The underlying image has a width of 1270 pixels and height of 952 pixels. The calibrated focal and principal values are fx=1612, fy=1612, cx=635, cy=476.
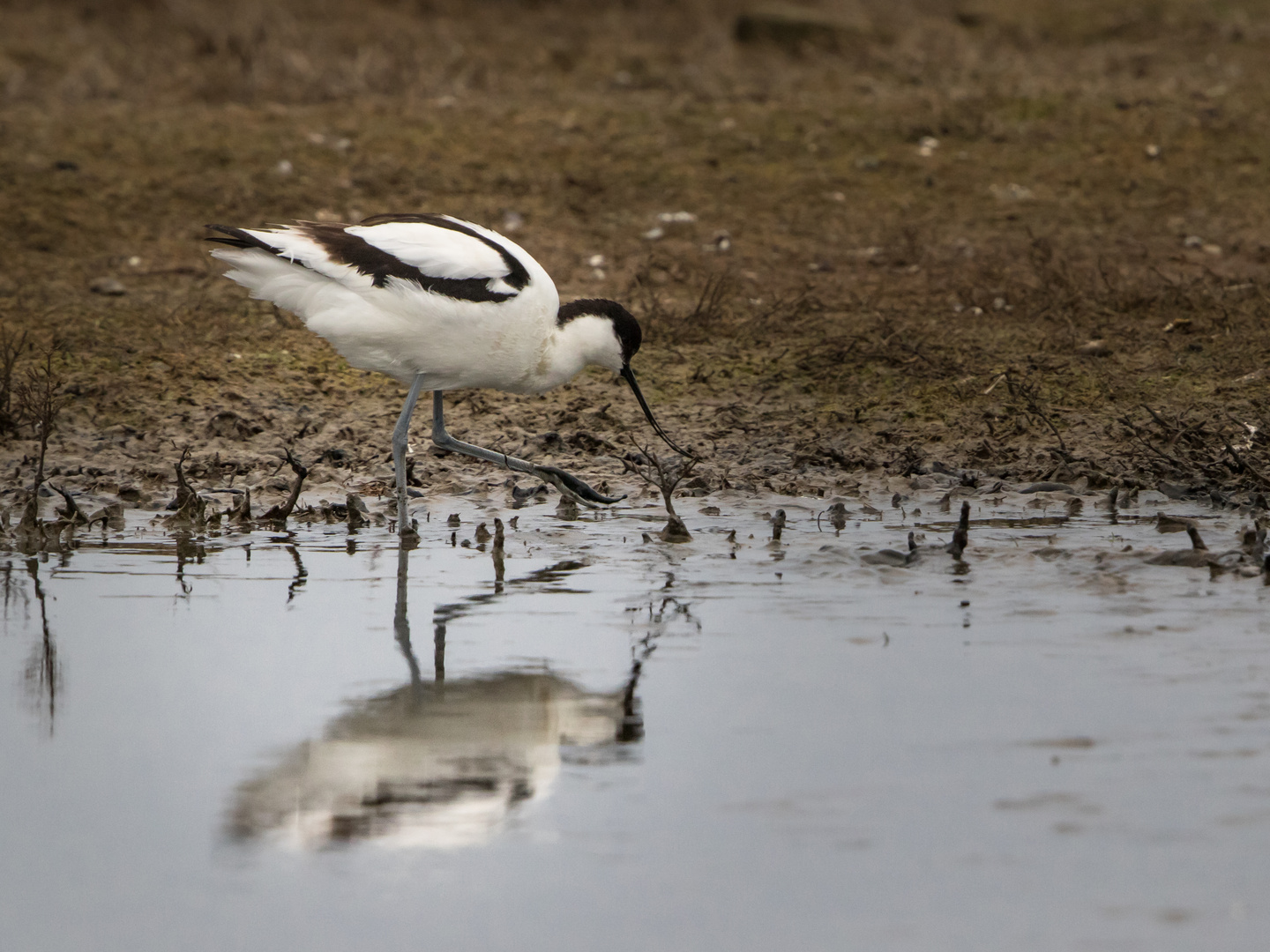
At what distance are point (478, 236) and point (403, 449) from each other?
2.70 ft

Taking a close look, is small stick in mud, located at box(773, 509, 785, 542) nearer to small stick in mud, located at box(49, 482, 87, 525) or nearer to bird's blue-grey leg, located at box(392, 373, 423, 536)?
bird's blue-grey leg, located at box(392, 373, 423, 536)

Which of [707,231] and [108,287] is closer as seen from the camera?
[108,287]

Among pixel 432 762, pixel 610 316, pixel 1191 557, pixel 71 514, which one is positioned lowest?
pixel 432 762

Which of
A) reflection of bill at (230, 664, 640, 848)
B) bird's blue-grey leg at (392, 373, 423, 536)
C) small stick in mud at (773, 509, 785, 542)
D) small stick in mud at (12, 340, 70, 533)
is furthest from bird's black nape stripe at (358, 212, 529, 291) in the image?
reflection of bill at (230, 664, 640, 848)

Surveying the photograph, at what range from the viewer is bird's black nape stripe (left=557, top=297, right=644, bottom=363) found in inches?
239

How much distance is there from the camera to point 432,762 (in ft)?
10.4

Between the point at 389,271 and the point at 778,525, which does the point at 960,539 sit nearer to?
the point at 778,525

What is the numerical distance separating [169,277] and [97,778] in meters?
6.11

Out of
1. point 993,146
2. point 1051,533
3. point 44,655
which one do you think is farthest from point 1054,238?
point 44,655

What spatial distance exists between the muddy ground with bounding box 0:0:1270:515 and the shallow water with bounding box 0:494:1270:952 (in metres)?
1.70

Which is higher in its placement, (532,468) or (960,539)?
(532,468)

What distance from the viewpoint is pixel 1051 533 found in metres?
5.32

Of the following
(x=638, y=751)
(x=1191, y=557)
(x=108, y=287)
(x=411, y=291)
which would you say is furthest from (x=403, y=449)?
(x=108, y=287)

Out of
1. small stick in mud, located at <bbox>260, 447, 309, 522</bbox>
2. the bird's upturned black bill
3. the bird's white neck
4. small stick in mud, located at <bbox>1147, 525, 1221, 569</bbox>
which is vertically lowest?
small stick in mud, located at <bbox>1147, 525, 1221, 569</bbox>
